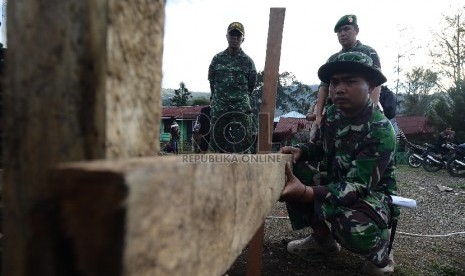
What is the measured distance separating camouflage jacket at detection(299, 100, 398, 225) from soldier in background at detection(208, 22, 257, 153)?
227 centimetres

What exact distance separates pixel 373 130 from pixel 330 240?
102 centimetres

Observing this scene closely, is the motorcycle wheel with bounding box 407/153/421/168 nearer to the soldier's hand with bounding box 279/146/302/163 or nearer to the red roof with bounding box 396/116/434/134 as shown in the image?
the soldier's hand with bounding box 279/146/302/163

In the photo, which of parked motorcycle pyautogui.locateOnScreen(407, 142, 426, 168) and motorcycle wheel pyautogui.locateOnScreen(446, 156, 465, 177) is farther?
parked motorcycle pyautogui.locateOnScreen(407, 142, 426, 168)

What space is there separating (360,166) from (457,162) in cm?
980

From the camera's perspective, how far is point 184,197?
1.95 feet

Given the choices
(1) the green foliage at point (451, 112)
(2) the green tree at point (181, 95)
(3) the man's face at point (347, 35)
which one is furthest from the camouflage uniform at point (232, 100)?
(2) the green tree at point (181, 95)

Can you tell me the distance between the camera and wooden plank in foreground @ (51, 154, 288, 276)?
0.44 meters

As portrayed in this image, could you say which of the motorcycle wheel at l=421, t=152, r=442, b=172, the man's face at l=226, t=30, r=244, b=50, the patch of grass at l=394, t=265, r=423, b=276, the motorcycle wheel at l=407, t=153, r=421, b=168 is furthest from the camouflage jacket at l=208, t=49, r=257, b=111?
the motorcycle wheel at l=407, t=153, r=421, b=168

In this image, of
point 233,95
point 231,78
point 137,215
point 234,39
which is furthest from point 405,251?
point 137,215

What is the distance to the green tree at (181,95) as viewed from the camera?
38.8 metres

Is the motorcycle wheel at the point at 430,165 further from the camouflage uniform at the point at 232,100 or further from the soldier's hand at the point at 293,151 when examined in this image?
the soldier's hand at the point at 293,151

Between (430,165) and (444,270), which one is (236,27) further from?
(430,165)

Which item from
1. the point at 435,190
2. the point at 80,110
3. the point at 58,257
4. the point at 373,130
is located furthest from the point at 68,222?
the point at 435,190

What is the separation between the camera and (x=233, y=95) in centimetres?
485
